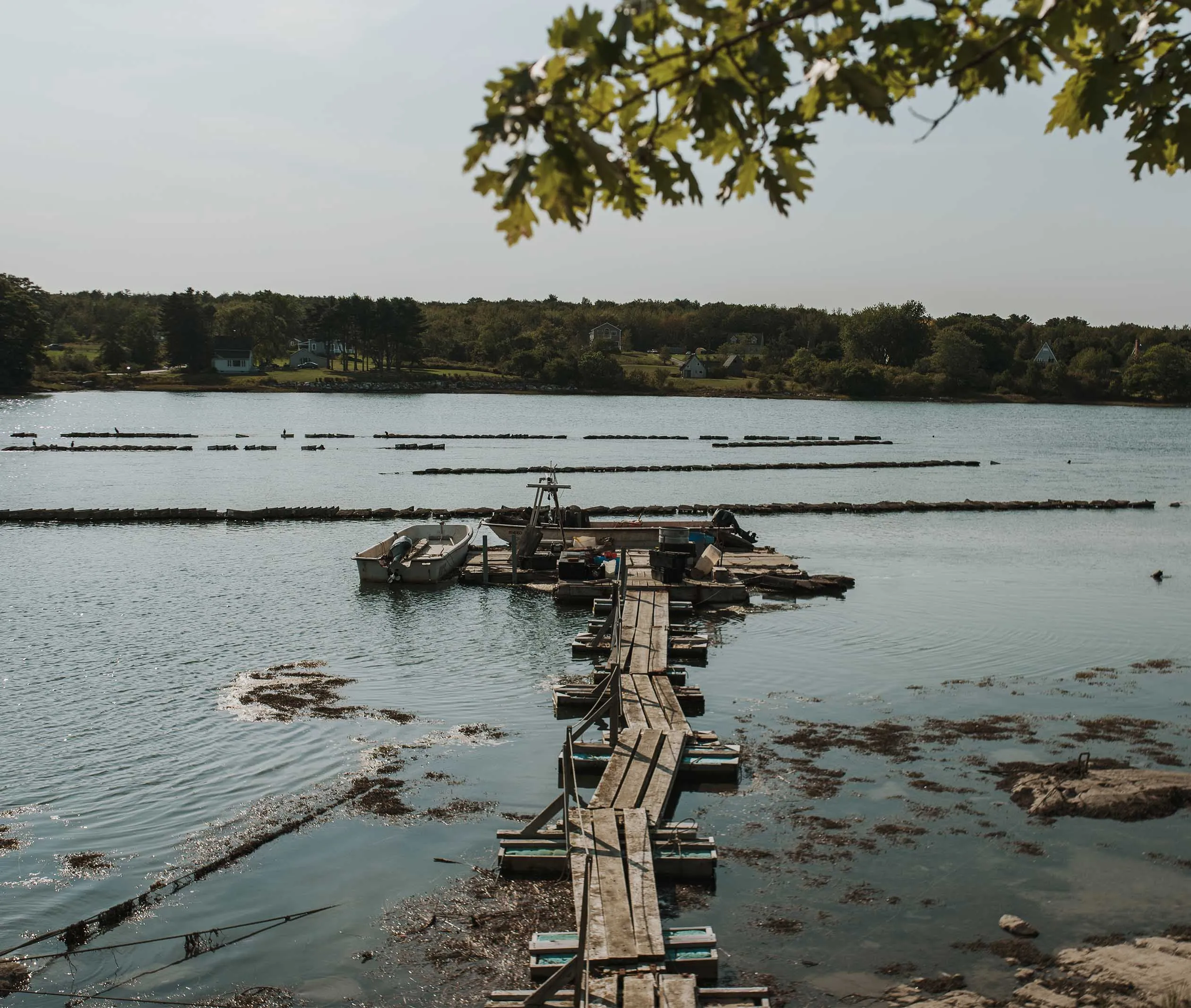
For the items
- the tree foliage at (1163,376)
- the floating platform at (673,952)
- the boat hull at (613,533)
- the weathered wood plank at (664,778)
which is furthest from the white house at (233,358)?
the floating platform at (673,952)

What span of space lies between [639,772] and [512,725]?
492 cm

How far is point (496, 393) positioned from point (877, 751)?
15627 centimetres

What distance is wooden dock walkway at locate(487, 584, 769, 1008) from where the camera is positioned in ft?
33.6

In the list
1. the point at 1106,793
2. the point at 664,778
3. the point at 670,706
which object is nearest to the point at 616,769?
the point at 664,778

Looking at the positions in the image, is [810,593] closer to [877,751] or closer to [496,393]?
[877,751]

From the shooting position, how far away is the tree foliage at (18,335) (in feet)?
466

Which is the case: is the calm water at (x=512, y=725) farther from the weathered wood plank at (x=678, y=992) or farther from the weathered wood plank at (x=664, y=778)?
the weathered wood plank at (x=678, y=992)

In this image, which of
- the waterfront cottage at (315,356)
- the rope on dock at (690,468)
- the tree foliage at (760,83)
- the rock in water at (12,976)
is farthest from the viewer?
the waterfront cottage at (315,356)

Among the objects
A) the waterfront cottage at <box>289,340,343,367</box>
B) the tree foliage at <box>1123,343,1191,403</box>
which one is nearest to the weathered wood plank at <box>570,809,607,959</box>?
the waterfront cottage at <box>289,340,343,367</box>

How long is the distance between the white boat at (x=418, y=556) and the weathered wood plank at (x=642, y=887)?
21.6 m

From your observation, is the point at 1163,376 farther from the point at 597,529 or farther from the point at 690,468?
the point at 597,529

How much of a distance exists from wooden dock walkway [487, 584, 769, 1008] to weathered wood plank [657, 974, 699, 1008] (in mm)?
11

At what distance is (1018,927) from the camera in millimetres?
12742

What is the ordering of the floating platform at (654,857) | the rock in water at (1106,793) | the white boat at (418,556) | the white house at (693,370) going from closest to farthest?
1. the floating platform at (654,857)
2. the rock in water at (1106,793)
3. the white boat at (418,556)
4. the white house at (693,370)
